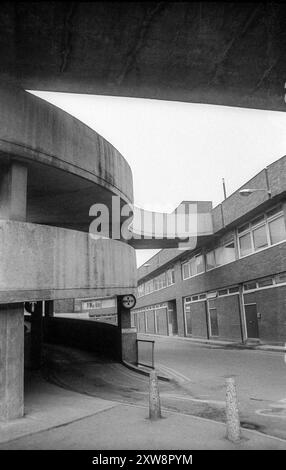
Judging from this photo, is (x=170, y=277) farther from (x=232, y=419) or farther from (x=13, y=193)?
(x=232, y=419)

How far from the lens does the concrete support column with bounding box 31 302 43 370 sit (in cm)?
1343

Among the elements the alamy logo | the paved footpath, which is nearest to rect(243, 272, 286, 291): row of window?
the alamy logo

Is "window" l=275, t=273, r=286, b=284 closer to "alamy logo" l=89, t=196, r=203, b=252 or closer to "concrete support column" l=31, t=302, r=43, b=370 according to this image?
"alamy logo" l=89, t=196, r=203, b=252

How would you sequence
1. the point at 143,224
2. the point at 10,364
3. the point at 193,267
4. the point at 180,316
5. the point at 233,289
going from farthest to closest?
the point at 180,316
the point at 193,267
the point at 233,289
the point at 143,224
the point at 10,364

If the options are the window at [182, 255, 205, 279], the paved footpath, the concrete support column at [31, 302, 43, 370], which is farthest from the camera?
the window at [182, 255, 205, 279]

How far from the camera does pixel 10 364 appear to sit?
292 inches

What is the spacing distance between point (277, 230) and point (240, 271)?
177 inches

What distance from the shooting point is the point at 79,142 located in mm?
9320

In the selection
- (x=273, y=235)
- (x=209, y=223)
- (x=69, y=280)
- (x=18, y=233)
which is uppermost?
(x=209, y=223)

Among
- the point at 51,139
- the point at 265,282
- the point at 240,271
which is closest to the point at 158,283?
the point at 240,271

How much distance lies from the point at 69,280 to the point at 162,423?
3518mm

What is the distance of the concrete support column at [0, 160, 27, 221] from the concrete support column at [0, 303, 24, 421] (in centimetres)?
194
